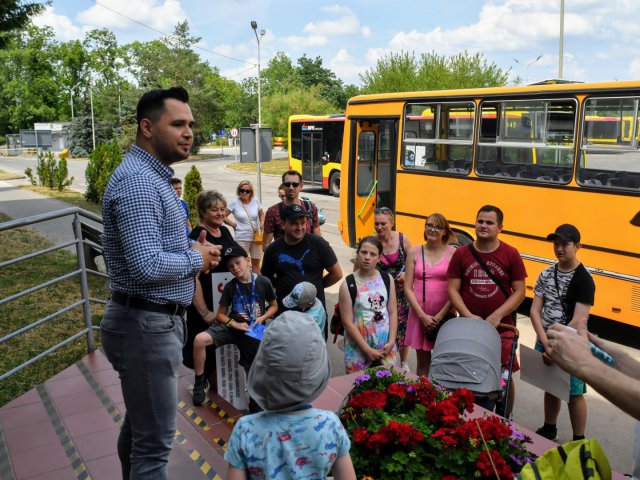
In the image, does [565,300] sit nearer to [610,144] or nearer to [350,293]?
[350,293]

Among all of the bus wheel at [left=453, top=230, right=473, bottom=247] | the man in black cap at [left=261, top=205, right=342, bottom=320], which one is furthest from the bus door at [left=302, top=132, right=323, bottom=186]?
the man in black cap at [left=261, top=205, right=342, bottom=320]

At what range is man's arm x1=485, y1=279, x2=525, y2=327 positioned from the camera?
4.57m

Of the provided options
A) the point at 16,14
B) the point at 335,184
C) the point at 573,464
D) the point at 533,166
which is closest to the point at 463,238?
the point at 533,166

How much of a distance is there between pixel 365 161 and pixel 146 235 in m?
9.35

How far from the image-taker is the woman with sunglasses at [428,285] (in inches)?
199

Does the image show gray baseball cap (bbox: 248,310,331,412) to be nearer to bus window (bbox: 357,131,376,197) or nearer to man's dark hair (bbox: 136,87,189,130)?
man's dark hair (bbox: 136,87,189,130)

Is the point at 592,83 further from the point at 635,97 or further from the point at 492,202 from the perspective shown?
the point at 492,202

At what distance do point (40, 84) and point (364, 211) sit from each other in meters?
86.8

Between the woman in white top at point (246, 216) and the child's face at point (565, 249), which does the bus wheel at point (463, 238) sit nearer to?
the woman in white top at point (246, 216)

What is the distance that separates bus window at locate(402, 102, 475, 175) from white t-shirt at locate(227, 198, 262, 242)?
299cm

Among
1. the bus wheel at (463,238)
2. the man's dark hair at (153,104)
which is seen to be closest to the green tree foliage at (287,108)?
the bus wheel at (463,238)

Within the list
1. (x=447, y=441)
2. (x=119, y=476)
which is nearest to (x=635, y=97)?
(x=447, y=441)

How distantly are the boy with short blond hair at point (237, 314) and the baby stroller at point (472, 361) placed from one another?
61.1 inches

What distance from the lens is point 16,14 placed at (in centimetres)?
1049
